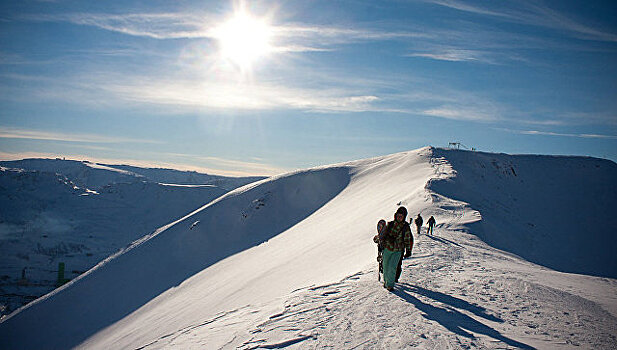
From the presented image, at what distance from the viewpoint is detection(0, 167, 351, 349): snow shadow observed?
28.9 m

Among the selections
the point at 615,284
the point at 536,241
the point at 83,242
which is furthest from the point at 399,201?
the point at 83,242

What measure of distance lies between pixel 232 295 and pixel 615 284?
14.1 meters

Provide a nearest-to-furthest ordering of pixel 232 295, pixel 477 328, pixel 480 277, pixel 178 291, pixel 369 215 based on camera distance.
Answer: pixel 477 328 < pixel 480 277 < pixel 232 295 < pixel 369 215 < pixel 178 291

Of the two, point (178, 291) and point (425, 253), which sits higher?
point (425, 253)

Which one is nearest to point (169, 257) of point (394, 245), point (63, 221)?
point (394, 245)

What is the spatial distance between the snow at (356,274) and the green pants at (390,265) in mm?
236

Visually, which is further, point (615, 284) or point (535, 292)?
point (615, 284)

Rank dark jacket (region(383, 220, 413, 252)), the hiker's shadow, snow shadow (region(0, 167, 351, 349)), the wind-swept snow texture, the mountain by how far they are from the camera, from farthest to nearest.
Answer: the mountain
snow shadow (region(0, 167, 351, 349))
the wind-swept snow texture
dark jacket (region(383, 220, 413, 252))
the hiker's shadow

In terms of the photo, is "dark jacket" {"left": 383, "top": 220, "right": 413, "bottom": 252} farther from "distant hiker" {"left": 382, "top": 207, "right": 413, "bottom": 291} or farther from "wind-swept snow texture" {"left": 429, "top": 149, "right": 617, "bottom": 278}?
"wind-swept snow texture" {"left": 429, "top": 149, "right": 617, "bottom": 278}

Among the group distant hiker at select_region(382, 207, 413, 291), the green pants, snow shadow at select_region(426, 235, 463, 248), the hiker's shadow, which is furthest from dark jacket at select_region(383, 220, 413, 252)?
snow shadow at select_region(426, 235, 463, 248)

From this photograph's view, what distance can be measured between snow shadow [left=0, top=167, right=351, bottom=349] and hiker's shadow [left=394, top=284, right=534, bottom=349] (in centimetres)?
2598

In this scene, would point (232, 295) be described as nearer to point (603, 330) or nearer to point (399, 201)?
point (399, 201)

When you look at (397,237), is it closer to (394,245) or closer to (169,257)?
(394,245)

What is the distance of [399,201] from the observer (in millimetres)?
23000
